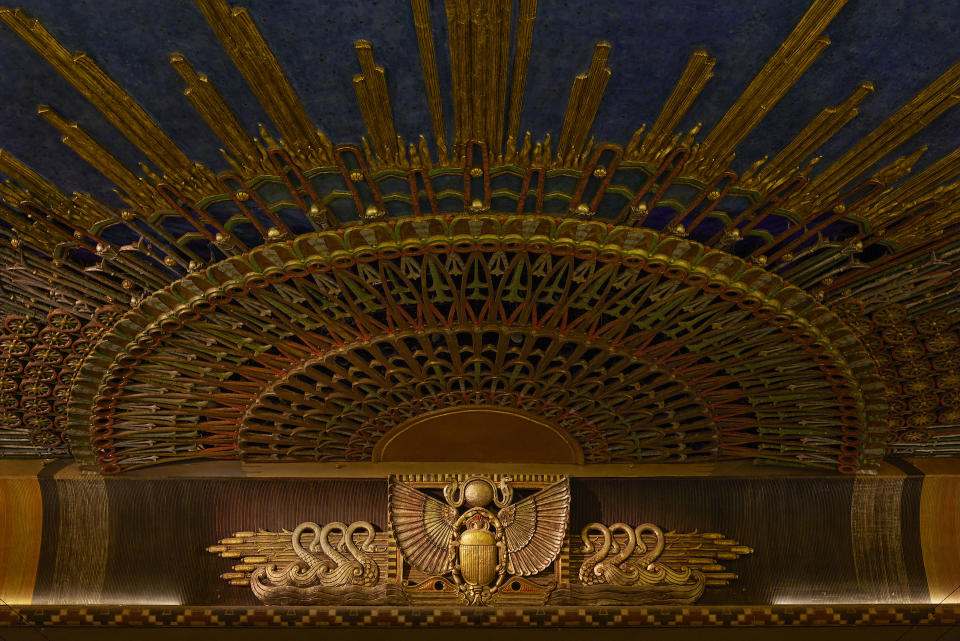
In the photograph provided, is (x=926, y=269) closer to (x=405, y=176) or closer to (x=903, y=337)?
(x=903, y=337)

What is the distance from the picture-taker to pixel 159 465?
4.28m

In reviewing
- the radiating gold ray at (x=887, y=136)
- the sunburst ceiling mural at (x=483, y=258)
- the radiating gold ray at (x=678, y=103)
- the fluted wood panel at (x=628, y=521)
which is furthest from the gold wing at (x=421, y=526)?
the radiating gold ray at (x=887, y=136)

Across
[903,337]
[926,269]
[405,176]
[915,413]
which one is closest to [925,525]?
[915,413]

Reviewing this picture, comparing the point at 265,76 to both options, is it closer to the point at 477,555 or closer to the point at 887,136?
the point at 887,136

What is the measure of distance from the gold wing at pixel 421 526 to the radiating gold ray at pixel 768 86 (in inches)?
89.6

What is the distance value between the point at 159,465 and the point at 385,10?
3008 millimetres

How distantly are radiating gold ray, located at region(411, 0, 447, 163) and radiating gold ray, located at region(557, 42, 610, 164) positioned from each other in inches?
16.6

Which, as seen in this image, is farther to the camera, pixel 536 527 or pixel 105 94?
pixel 536 527

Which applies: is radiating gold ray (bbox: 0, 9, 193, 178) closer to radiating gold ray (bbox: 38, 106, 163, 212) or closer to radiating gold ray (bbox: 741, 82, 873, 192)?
radiating gold ray (bbox: 38, 106, 163, 212)

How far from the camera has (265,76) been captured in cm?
247

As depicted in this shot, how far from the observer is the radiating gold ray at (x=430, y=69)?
230 cm

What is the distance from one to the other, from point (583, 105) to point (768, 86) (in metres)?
0.59

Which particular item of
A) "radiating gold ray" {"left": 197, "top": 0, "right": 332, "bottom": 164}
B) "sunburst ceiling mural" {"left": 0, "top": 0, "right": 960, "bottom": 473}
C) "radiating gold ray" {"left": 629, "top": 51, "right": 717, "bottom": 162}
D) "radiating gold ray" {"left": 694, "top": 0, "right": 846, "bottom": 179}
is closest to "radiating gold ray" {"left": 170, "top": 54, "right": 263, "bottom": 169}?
"sunburst ceiling mural" {"left": 0, "top": 0, "right": 960, "bottom": 473}

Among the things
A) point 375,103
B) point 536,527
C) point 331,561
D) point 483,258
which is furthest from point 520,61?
point 331,561
